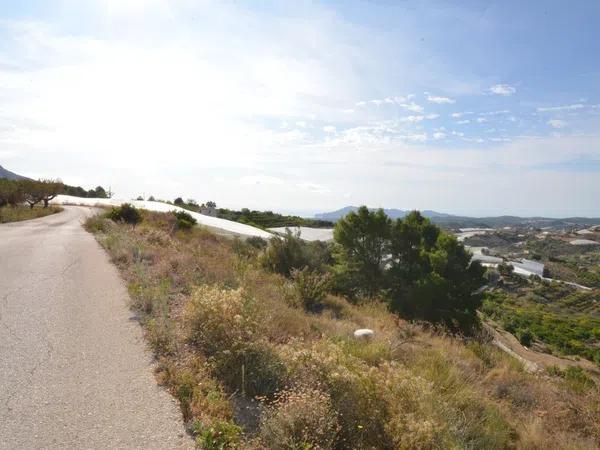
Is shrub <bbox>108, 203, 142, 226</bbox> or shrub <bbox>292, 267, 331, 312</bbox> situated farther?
shrub <bbox>108, 203, 142, 226</bbox>

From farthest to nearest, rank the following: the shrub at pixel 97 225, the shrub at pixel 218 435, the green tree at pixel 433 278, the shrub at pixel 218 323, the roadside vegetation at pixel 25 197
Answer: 1. the green tree at pixel 433 278
2. the roadside vegetation at pixel 25 197
3. the shrub at pixel 97 225
4. the shrub at pixel 218 323
5. the shrub at pixel 218 435

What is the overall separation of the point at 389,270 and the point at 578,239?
20088cm

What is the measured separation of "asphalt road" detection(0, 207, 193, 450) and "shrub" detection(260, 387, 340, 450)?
2.10 feet

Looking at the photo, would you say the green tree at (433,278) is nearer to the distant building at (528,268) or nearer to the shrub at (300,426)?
the shrub at (300,426)

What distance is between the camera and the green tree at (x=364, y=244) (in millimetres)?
34719

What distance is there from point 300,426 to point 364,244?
33004mm

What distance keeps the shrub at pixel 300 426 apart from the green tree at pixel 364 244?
31.4 meters

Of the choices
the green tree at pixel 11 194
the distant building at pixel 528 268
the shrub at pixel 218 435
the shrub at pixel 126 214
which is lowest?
the distant building at pixel 528 268

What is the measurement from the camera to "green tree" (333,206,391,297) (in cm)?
3472

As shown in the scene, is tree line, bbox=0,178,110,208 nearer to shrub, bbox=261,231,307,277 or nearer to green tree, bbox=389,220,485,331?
shrub, bbox=261,231,307,277

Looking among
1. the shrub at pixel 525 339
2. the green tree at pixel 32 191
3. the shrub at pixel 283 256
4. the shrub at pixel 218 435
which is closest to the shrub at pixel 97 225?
the shrub at pixel 283 256

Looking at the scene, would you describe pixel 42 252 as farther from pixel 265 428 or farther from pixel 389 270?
pixel 389 270

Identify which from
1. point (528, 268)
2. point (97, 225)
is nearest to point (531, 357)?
point (97, 225)

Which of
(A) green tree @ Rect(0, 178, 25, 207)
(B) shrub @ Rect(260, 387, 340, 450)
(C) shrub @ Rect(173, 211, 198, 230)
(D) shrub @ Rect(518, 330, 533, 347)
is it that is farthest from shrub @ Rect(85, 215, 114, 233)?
(D) shrub @ Rect(518, 330, 533, 347)
